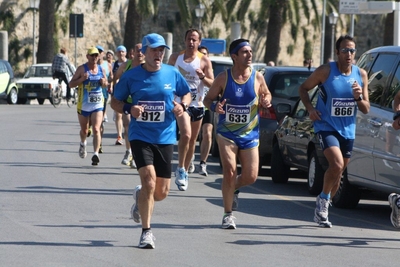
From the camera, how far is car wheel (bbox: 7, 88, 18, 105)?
37.9 meters

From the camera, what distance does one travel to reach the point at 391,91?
1104 centimetres

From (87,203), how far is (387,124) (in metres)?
3.43

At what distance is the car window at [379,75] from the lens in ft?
37.0

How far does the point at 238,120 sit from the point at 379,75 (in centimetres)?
226

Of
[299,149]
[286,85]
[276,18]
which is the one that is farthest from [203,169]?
[276,18]

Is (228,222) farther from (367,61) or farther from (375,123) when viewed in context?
(367,61)

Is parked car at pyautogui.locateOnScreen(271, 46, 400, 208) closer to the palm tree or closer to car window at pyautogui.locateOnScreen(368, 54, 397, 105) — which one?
car window at pyautogui.locateOnScreen(368, 54, 397, 105)

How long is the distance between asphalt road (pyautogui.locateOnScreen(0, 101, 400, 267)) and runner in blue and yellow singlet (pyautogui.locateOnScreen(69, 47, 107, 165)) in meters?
0.57

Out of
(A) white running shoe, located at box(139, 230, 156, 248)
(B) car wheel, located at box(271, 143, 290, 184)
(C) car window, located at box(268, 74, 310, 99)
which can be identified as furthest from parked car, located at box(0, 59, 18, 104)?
(A) white running shoe, located at box(139, 230, 156, 248)

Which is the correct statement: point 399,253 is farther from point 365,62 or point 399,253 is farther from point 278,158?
point 278,158

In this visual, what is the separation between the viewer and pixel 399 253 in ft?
29.4

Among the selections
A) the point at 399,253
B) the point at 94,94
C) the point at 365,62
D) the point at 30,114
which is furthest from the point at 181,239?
the point at 30,114

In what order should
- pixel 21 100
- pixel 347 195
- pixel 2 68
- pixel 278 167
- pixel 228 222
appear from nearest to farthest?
1. pixel 228 222
2. pixel 347 195
3. pixel 278 167
4. pixel 2 68
5. pixel 21 100

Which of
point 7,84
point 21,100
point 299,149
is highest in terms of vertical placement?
point 299,149
